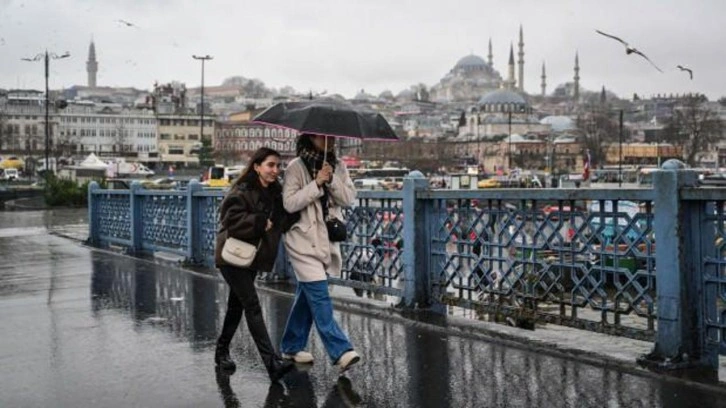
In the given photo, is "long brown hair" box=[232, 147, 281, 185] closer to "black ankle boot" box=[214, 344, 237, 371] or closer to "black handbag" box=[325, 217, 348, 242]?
"black handbag" box=[325, 217, 348, 242]

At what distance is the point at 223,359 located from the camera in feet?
20.6

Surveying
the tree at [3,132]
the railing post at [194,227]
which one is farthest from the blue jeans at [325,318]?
the tree at [3,132]

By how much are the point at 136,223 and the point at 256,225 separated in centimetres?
1041

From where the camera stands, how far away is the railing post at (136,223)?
1568cm

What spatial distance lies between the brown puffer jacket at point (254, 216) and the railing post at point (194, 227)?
721 cm

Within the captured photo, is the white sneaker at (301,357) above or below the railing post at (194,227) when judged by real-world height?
below

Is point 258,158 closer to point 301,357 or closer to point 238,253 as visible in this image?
point 238,253

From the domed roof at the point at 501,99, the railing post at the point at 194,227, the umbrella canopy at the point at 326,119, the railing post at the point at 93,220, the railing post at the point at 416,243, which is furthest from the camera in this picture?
the domed roof at the point at 501,99

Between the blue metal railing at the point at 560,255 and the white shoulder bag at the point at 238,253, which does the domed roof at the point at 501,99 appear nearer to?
the blue metal railing at the point at 560,255

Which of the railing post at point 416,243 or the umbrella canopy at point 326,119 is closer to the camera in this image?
the umbrella canopy at point 326,119

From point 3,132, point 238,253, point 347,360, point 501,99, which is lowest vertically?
point 347,360

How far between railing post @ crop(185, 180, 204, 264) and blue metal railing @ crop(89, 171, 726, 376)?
4103 millimetres

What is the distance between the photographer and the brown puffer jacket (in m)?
5.87

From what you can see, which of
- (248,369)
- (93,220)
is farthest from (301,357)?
(93,220)
